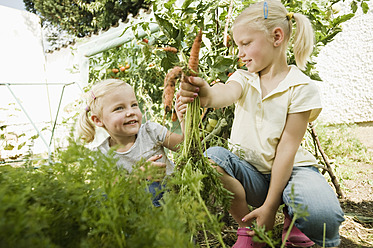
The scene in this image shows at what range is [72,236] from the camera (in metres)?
0.50

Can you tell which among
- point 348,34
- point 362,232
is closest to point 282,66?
point 362,232

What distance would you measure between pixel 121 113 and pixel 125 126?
0.08 m

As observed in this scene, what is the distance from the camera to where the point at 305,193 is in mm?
1164

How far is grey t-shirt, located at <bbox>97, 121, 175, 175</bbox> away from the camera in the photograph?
1.71 m

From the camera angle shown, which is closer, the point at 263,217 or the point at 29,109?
the point at 263,217

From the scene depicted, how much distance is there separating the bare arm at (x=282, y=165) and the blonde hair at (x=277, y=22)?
349 mm

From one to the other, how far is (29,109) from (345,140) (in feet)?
22.2

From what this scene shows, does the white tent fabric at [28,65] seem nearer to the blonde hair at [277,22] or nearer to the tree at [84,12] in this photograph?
the tree at [84,12]

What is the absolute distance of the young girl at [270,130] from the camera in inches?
46.4

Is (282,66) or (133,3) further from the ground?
(133,3)

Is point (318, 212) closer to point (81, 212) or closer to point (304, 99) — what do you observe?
point (304, 99)

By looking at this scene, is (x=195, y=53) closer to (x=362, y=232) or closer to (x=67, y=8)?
(x=362, y=232)

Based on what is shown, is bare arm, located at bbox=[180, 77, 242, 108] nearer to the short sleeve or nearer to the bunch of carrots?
the bunch of carrots

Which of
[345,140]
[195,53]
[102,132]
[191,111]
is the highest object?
[102,132]
